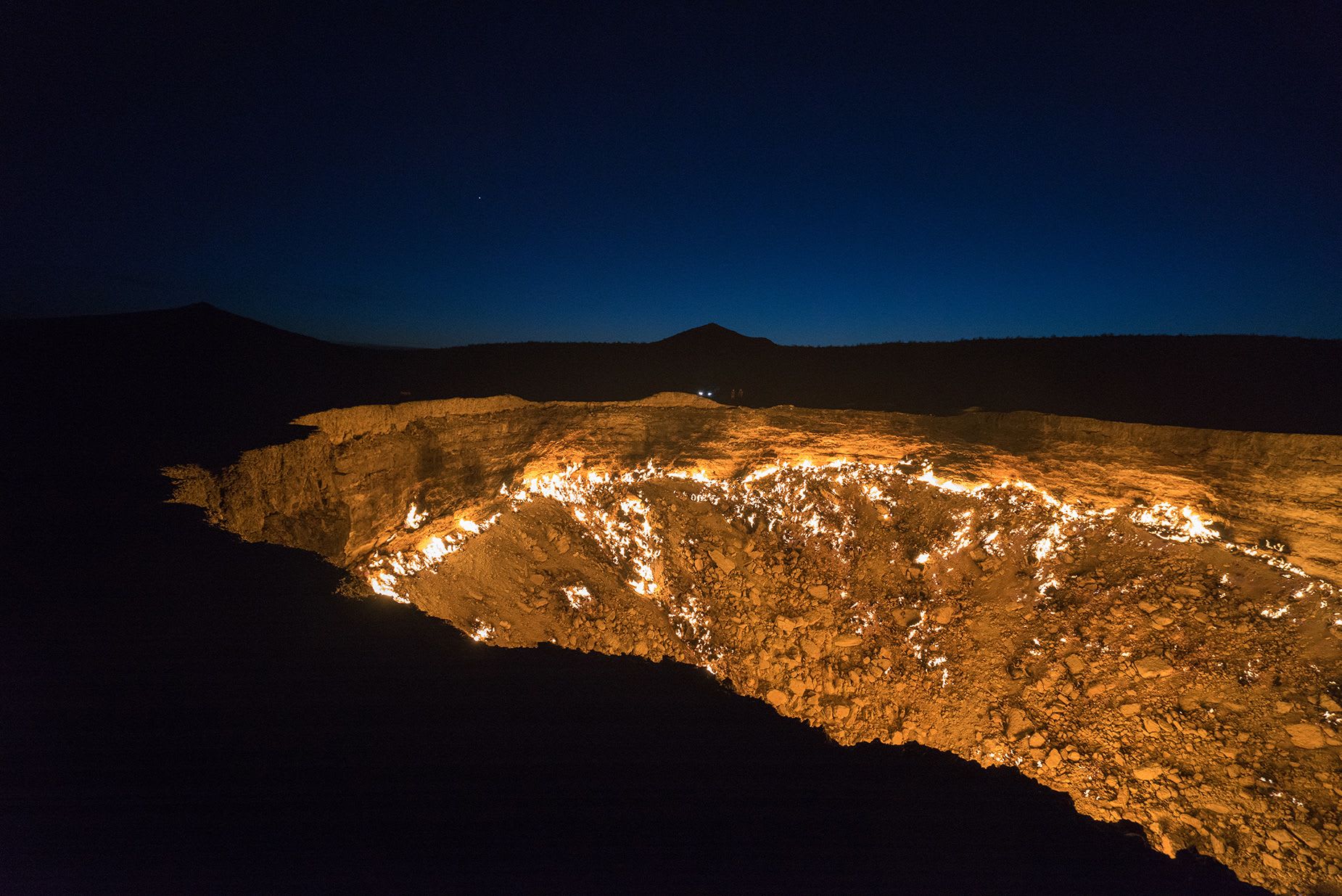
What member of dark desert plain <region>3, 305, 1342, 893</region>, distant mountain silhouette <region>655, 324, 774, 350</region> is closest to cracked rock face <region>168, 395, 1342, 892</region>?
dark desert plain <region>3, 305, 1342, 893</region>

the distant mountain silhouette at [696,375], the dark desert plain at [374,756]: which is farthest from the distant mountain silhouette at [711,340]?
the dark desert plain at [374,756]

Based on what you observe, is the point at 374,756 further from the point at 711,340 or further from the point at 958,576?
the point at 711,340

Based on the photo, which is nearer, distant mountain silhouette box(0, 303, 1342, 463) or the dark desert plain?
the dark desert plain

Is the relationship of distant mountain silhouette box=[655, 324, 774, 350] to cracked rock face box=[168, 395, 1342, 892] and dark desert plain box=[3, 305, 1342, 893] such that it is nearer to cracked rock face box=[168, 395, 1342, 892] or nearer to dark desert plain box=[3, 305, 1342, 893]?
cracked rock face box=[168, 395, 1342, 892]

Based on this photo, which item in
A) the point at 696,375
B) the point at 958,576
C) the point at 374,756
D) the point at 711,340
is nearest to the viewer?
the point at 374,756

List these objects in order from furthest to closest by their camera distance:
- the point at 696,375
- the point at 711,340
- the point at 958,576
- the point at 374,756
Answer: the point at 711,340
the point at 696,375
the point at 958,576
the point at 374,756

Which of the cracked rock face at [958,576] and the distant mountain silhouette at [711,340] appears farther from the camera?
the distant mountain silhouette at [711,340]

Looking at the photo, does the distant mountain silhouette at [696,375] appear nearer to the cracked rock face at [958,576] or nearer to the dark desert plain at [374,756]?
the cracked rock face at [958,576]

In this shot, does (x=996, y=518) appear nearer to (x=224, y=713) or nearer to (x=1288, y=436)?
(x=1288, y=436)

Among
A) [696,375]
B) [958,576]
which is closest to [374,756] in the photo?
[958,576]
